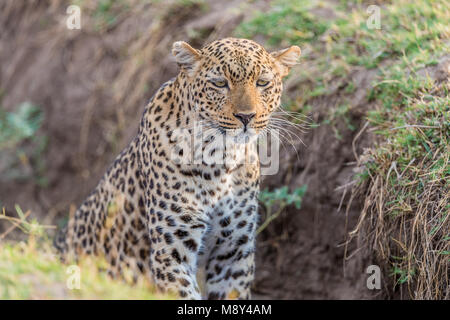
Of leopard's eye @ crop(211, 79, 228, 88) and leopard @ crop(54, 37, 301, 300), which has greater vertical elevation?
leopard's eye @ crop(211, 79, 228, 88)

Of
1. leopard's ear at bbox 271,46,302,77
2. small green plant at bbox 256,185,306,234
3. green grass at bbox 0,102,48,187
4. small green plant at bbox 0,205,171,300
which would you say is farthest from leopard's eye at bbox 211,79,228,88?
green grass at bbox 0,102,48,187

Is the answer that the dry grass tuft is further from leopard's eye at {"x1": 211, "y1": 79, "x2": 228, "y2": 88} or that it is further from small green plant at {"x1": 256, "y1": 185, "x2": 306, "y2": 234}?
leopard's eye at {"x1": 211, "y1": 79, "x2": 228, "y2": 88}

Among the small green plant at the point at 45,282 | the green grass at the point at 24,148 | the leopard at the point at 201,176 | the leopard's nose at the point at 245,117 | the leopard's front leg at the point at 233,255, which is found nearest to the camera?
the small green plant at the point at 45,282

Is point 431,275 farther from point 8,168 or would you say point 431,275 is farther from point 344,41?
point 8,168

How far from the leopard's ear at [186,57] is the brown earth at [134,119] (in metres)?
1.89

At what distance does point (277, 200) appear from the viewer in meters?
7.28

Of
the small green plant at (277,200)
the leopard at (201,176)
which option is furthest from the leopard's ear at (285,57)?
the small green plant at (277,200)

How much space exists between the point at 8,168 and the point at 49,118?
44.1 inches

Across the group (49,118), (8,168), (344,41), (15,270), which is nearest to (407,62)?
(344,41)

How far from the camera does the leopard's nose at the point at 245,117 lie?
5.09 meters

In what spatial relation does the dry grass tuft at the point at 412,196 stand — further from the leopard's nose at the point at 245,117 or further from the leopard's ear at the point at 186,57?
the leopard's ear at the point at 186,57

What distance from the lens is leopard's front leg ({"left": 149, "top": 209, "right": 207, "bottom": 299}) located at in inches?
207

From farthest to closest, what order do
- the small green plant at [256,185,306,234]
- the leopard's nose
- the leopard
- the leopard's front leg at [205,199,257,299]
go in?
1. the small green plant at [256,185,306,234]
2. the leopard's front leg at [205,199,257,299]
3. the leopard
4. the leopard's nose

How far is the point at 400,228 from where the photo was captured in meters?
5.50
